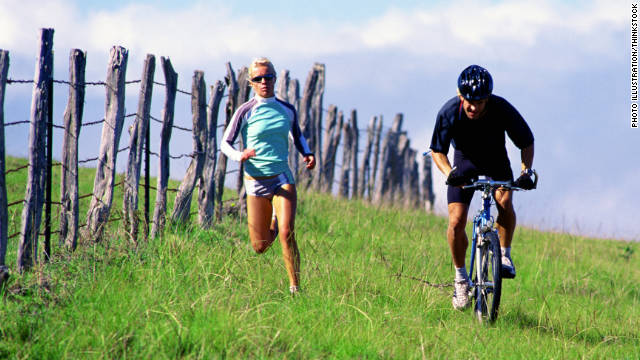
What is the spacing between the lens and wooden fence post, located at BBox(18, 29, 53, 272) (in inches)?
246

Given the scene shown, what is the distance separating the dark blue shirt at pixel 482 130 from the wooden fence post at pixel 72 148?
11.4 feet

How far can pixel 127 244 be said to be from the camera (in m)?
6.47

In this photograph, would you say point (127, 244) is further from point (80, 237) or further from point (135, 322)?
point (135, 322)

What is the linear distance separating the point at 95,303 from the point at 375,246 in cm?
433

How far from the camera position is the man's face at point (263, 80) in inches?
222

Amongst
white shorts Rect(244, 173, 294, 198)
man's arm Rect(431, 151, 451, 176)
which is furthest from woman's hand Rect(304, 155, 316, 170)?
man's arm Rect(431, 151, 451, 176)

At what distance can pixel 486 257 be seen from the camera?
5.61 metres

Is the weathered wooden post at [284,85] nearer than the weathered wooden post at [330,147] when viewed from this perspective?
Yes

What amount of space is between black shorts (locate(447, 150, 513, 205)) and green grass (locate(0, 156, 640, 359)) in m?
0.86

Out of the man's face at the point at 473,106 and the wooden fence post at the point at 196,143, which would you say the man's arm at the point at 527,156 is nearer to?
the man's face at the point at 473,106

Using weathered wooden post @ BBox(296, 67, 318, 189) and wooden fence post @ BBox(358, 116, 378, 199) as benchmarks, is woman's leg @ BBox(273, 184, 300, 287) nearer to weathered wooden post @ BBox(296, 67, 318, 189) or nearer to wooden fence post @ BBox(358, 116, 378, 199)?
weathered wooden post @ BBox(296, 67, 318, 189)

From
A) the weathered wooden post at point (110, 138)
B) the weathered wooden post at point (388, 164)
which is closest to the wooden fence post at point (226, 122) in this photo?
the weathered wooden post at point (110, 138)

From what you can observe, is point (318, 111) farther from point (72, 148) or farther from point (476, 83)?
point (476, 83)

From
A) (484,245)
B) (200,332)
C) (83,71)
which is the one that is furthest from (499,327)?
(83,71)
